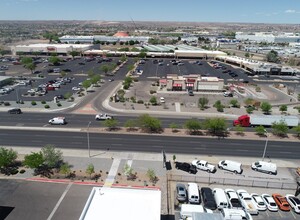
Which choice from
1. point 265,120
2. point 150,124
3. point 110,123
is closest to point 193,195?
point 150,124

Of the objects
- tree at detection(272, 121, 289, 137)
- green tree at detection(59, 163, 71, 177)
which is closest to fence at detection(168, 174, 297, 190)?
green tree at detection(59, 163, 71, 177)

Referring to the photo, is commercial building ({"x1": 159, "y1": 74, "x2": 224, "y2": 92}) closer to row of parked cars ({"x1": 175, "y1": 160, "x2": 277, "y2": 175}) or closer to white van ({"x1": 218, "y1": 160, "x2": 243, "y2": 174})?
row of parked cars ({"x1": 175, "y1": 160, "x2": 277, "y2": 175})

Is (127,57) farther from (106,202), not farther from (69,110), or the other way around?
(106,202)

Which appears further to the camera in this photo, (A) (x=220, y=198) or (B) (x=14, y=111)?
(B) (x=14, y=111)

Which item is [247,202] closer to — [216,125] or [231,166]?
[231,166]

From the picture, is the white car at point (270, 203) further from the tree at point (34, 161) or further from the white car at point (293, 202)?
the tree at point (34, 161)

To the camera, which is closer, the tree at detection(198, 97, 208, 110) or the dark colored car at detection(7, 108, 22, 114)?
the dark colored car at detection(7, 108, 22, 114)

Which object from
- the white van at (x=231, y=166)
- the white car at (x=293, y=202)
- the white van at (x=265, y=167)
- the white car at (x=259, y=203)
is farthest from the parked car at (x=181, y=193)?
the white van at (x=265, y=167)

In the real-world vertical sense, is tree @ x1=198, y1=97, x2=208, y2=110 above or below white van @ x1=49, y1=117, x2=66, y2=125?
above
